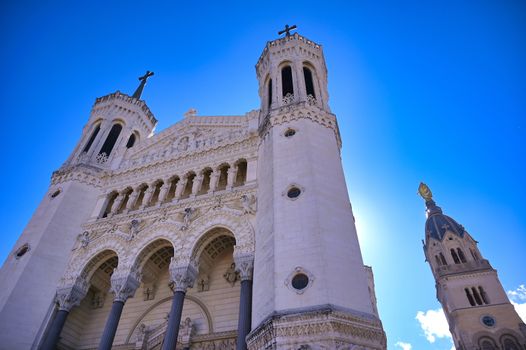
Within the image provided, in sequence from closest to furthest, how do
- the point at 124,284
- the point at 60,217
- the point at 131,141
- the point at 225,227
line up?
the point at 124,284 → the point at 225,227 → the point at 60,217 → the point at 131,141

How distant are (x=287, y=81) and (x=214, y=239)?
31.7 ft

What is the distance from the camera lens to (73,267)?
1669 centimetres

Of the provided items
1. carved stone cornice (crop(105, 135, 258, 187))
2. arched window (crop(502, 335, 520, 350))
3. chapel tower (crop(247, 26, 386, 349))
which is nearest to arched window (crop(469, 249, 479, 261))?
arched window (crop(502, 335, 520, 350))

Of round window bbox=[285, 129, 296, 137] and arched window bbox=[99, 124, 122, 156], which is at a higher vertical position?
arched window bbox=[99, 124, 122, 156]

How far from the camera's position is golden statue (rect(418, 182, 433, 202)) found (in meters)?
66.3

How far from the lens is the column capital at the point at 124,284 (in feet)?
48.4

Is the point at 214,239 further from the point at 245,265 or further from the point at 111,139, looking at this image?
the point at 111,139

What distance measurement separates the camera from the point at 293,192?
13812 mm

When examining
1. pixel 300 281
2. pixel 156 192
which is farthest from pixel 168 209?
pixel 300 281

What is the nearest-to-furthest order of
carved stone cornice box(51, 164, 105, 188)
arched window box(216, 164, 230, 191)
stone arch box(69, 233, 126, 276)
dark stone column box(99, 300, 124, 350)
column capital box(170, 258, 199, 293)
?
dark stone column box(99, 300, 124, 350) < column capital box(170, 258, 199, 293) < stone arch box(69, 233, 126, 276) < arched window box(216, 164, 230, 191) < carved stone cornice box(51, 164, 105, 188)

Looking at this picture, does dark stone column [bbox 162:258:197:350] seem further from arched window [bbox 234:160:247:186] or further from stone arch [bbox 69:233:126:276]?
arched window [bbox 234:160:247:186]

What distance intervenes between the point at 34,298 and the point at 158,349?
555 cm

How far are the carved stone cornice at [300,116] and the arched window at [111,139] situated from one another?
36.7 ft

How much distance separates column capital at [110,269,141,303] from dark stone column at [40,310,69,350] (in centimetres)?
237
